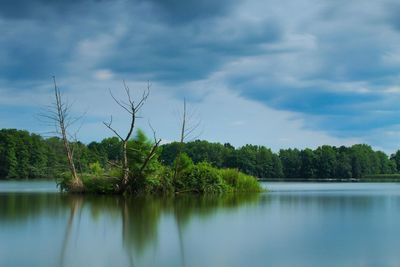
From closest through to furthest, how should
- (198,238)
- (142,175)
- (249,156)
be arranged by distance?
1. (198,238)
2. (142,175)
3. (249,156)

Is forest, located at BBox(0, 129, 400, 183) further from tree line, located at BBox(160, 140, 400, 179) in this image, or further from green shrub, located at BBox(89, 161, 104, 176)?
green shrub, located at BBox(89, 161, 104, 176)

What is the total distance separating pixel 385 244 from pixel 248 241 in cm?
253

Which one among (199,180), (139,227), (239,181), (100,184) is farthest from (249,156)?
(139,227)

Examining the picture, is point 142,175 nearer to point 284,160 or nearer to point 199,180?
point 199,180

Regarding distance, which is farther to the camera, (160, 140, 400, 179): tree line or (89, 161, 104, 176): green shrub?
(160, 140, 400, 179): tree line

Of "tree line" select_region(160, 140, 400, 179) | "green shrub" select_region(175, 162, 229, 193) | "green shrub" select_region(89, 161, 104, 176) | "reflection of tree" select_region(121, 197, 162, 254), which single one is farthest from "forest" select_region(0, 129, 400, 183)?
"reflection of tree" select_region(121, 197, 162, 254)

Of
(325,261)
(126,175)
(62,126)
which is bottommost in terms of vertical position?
(325,261)

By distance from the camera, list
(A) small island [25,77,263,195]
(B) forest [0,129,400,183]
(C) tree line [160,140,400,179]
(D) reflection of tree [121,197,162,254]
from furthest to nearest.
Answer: (C) tree line [160,140,400,179] → (B) forest [0,129,400,183] → (A) small island [25,77,263,195] → (D) reflection of tree [121,197,162,254]

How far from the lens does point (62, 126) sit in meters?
28.6

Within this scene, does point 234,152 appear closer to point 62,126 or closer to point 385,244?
point 62,126

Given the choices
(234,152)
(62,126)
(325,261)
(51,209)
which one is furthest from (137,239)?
(234,152)

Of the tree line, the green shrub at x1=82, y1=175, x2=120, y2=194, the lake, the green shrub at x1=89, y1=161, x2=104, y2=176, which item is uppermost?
the tree line

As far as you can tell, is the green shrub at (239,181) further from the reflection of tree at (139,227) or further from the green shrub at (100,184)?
the reflection of tree at (139,227)

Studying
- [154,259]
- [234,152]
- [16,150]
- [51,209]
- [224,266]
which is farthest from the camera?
[234,152]
